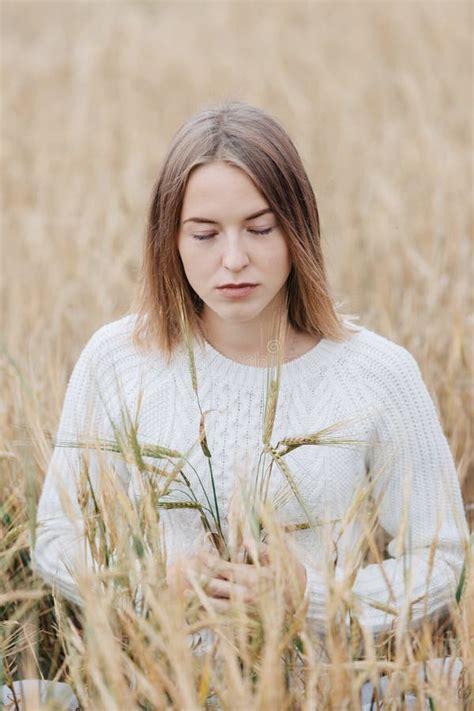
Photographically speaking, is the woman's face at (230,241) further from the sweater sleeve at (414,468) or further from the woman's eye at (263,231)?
the sweater sleeve at (414,468)

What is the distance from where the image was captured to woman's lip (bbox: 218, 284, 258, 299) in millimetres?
1526

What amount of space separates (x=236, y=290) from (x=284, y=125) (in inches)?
45.2

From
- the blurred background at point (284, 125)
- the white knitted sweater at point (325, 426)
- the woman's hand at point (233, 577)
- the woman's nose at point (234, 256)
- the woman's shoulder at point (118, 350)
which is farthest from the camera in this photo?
the blurred background at point (284, 125)

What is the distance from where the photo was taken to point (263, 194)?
1526mm

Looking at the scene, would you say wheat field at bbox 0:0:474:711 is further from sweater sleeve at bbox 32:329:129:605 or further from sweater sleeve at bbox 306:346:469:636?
sweater sleeve at bbox 306:346:469:636

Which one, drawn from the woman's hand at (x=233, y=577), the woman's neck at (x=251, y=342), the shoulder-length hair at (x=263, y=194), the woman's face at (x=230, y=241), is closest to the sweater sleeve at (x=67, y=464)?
the shoulder-length hair at (x=263, y=194)

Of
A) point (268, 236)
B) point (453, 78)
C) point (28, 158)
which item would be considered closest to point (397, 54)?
point (453, 78)

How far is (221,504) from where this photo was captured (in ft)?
5.54

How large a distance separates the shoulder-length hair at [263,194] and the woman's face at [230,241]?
2 cm

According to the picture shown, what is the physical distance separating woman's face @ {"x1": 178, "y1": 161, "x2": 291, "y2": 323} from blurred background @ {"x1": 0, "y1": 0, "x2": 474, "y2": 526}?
13.5 inches

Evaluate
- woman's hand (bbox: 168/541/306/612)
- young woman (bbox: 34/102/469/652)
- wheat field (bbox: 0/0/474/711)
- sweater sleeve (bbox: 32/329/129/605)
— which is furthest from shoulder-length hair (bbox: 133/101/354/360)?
woman's hand (bbox: 168/541/306/612)

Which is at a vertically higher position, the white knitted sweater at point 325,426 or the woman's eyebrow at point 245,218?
the woman's eyebrow at point 245,218

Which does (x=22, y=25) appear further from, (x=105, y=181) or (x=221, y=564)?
(x=221, y=564)

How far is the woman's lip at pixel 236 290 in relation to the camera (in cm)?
153
